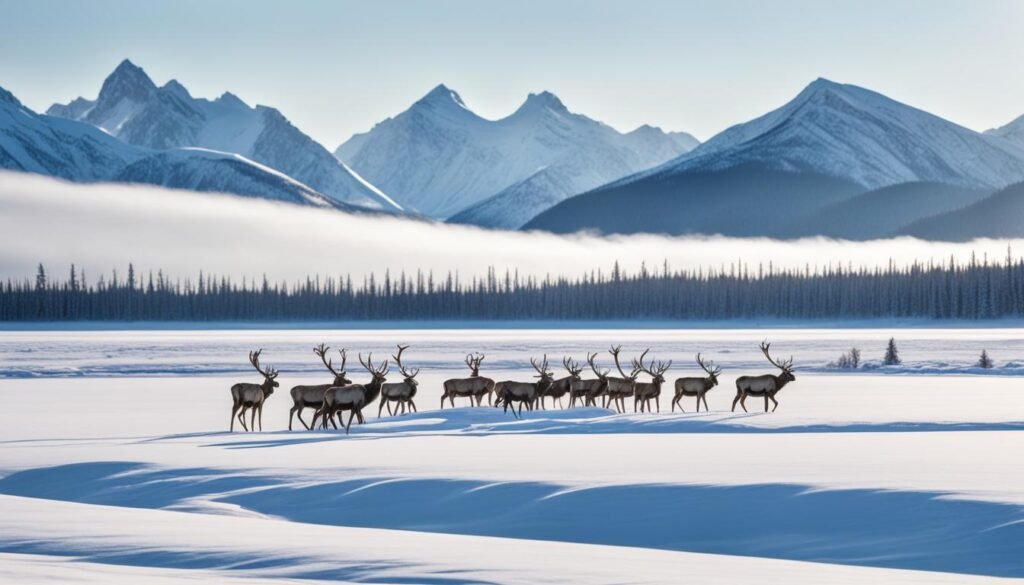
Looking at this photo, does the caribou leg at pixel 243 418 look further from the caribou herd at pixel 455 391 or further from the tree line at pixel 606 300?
the tree line at pixel 606 300

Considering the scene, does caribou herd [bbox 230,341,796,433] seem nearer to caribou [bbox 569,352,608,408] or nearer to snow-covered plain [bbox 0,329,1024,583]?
caribou [bbox 569,352,608,408]

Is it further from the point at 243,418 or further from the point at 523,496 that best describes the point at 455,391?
the point at 523,496

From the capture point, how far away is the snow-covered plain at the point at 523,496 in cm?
1391

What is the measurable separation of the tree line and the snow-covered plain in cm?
11551

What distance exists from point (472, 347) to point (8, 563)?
217 ft

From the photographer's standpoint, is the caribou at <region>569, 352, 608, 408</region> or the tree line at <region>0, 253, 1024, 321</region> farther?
the tree line at <region>0, 253, 1024, 321</region>

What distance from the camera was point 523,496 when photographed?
18.6 m

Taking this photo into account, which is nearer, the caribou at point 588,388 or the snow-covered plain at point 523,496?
the snow-covered plain at point 523,496

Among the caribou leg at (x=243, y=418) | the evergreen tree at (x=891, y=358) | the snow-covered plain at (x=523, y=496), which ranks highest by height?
the evergreen tree at (x=891, y=358)

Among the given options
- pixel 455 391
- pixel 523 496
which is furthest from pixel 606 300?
pixel 523 496

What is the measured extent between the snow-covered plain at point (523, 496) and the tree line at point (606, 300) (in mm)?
115513

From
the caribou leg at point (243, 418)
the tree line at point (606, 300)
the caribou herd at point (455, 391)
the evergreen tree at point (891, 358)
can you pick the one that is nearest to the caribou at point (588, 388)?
the caribou herd at point (455, 391)

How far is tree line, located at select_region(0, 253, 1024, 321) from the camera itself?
144125mm

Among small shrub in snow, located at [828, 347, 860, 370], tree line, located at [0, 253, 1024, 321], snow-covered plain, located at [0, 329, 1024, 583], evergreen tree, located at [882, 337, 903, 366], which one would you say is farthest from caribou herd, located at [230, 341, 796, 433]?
tree line, located at [0, 253, 1024, 321]
